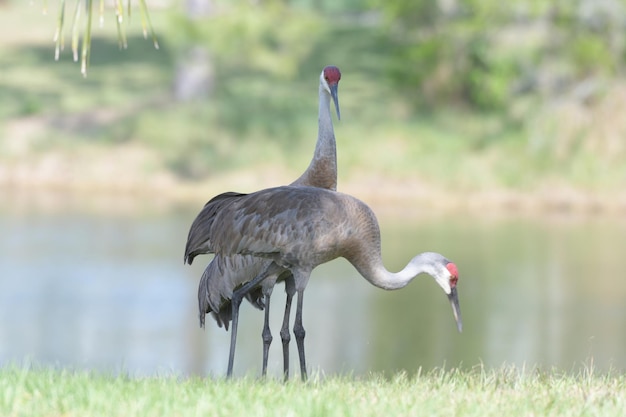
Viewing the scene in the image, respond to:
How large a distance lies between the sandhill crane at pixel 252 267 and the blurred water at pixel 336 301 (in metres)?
1.30

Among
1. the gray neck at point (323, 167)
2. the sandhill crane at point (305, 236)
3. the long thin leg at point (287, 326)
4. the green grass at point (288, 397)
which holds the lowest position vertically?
the green grass at point (288, 397)

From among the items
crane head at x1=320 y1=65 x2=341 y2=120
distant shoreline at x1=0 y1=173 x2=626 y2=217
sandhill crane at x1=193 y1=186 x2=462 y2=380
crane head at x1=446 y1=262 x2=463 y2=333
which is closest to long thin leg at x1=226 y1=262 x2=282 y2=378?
sandhill crane at x1=193 y1=186 x2=462 y2=380

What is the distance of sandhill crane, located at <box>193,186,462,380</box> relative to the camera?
24.2 feet

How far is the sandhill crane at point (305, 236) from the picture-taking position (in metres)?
7.36

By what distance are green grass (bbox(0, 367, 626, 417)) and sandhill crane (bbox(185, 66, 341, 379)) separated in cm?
100

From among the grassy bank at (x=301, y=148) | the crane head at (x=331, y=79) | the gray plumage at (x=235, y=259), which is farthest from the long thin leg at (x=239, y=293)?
the grassy bank at (x=301, y=148)

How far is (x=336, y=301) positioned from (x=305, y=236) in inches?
295

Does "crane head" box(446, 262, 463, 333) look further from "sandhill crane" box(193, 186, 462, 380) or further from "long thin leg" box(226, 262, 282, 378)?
"long thin leg" box(226, 262, 282, 378)

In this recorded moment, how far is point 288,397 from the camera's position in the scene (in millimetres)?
6023

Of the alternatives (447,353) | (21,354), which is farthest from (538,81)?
(21,354)

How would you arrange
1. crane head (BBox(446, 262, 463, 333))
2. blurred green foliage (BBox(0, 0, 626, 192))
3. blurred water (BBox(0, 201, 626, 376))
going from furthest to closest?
blurred green foliage (BBox(0, 0, 626, 192)), blurred water (BBox(0, 201, 626, 376)), crane head (BBox(446, 262, 463, 333))

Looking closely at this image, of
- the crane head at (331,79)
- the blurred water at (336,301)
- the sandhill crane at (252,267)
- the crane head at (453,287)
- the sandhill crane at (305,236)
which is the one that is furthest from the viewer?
the blurred water at (336,301)

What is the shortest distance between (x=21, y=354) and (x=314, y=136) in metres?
12.0

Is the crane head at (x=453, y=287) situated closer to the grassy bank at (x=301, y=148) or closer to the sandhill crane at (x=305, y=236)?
the sandhill crane at (x=305, y=236)
